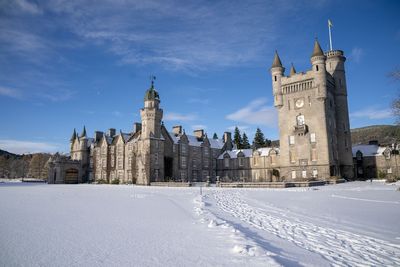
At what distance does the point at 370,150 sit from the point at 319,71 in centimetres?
2064

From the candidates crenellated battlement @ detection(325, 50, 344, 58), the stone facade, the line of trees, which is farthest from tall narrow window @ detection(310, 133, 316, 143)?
the line of trees

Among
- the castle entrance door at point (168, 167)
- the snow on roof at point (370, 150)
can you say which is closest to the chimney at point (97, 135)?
the castle entrance door at point (168, 167)

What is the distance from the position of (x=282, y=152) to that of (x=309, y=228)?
149 ft

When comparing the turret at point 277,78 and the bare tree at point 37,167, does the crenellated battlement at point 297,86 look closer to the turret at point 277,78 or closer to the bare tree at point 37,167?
the turret at point 277,78

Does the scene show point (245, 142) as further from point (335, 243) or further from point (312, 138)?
point (335, 243)

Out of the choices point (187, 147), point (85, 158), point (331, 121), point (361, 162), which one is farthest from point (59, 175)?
point (361, 162)

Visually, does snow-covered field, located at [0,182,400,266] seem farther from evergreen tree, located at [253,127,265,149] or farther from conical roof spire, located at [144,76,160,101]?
evergreen tree, located at [253,127,265,149]

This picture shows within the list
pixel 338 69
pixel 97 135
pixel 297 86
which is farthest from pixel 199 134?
pixel 338 69

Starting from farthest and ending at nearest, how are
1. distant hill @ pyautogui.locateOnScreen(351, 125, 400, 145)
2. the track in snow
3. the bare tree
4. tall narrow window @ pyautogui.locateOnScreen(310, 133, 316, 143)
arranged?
the bare tree, tall narrow window @ pyautogui.locateOnScreen(310, 133, 316, 143), distant hill @ pyautogui.locateOnScreen(351, 125, 400, 145), the track in snow

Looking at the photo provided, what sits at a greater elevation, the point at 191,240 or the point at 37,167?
the point at 37,167

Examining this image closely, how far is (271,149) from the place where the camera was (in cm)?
6300

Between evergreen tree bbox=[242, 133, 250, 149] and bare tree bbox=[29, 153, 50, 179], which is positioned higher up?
evergreen tree bbox=[242, 133, 250, 149]

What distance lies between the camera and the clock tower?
4969 cm

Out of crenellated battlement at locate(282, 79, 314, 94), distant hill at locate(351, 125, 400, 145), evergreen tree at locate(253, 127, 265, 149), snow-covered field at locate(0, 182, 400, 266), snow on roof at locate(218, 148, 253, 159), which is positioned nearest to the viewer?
snow-covered field at locate(0, 182, 400, 266)
